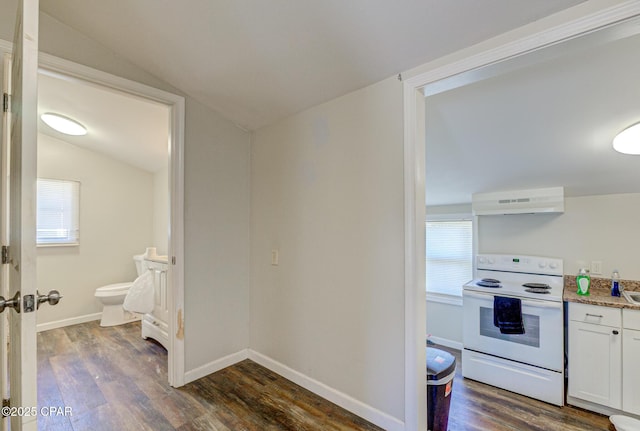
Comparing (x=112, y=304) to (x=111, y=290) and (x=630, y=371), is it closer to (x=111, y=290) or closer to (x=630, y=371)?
(x=111, y=290)

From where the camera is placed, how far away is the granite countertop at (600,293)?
210 centimetres

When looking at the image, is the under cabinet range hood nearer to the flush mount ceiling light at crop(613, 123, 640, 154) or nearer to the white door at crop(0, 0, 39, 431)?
the flush mount ceiling light at crop(613, 123, 640, 154)

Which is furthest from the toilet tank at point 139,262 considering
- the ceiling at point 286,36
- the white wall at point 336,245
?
the ceiling at point 286,36

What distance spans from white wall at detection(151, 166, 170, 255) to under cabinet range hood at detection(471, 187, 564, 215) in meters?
4.22

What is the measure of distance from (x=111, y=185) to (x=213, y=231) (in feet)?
9.30

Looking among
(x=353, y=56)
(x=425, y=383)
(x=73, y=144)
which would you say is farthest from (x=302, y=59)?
(x=73, y=144)

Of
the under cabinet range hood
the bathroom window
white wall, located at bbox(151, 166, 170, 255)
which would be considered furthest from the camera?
white wall, located at bbox(151, 166, 170, 255)

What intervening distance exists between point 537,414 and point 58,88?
473cm

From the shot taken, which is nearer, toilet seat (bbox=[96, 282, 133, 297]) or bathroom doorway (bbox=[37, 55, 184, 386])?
bathroom doorway (bbox=[37, 55, 184, 386])

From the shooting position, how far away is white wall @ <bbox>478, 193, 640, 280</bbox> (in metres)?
2.40

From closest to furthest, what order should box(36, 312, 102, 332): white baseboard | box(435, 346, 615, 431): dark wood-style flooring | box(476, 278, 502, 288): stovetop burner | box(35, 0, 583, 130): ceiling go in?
1. box(35, 0, 583, 130): ceiling
2. box(435, 346, 615, 431): dark wood-style flooring
3. box(476, 278, 502, 288): stovetop burner
4. box(36, 312, 102, 332): white baseboard

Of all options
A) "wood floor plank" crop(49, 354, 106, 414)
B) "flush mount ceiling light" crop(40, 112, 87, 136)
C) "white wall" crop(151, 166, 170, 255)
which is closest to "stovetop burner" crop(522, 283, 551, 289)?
"wood floor plank" crop(49, 354, 106, 414)

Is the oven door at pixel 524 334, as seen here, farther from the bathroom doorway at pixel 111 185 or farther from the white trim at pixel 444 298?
the bathroom doorway at pixel 111 185

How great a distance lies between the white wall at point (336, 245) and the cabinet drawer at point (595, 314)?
5.08 feet
